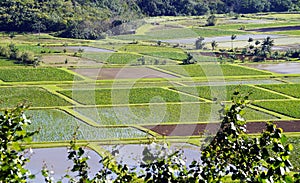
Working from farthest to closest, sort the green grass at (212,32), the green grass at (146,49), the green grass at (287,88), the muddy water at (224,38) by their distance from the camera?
the green grass at (212,32), the muddy water at (224,38), the green grass at (146,49), the green grass at (287,88)

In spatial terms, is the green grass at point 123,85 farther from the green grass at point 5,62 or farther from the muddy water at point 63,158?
the muddy water at point 63,158

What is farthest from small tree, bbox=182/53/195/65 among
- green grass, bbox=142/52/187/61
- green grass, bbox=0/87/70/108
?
green grass, bbox=0/87/70/108

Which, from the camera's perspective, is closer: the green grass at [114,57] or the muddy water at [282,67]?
the muddy water at [282,67]

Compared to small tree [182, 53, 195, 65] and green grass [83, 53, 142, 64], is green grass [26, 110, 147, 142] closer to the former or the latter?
small tree [182, 53, 195, 65]

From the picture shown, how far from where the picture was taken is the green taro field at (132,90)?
19.2 metres

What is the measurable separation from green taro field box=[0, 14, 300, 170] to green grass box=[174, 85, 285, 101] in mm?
43

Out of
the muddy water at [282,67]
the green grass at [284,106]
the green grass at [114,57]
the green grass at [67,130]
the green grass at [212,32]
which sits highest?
the green grass at [67,130]

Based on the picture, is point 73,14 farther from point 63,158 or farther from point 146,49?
point 63,158

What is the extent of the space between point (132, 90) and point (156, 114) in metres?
4.75

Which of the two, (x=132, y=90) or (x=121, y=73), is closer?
(x=132, y=90)

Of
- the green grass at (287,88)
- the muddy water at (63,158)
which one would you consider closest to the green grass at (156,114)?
the muddy water at (63,158)

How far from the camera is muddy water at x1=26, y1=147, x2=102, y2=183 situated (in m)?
14.5

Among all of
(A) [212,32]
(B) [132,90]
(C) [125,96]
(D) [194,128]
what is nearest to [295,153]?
(D) [194,128]

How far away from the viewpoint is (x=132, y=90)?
85.8 ft
